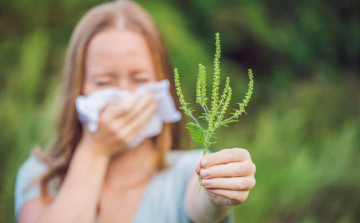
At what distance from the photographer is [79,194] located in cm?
131

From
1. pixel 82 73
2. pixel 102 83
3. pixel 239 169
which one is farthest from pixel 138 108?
pixel 239 169

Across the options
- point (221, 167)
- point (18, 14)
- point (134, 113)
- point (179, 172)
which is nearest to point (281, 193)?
point (179, 172)

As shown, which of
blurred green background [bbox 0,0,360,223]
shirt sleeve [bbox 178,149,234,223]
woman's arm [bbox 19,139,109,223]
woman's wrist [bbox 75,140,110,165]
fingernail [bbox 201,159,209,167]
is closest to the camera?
fingernail [bbox 201,159,209,167]

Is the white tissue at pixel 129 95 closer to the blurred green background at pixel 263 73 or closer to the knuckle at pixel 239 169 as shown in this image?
the knuckle at pixel 239 169

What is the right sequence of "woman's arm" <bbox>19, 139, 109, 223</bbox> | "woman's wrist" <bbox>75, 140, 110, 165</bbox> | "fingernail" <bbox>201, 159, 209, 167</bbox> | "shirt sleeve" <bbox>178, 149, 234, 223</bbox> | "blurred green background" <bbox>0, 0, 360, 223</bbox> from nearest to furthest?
"fingernail" <bbox>201, 159, 209, 167</bbox>, "woman's arm" <bbox>19, 139, 109, 223</bbox>, "woman's wrist" <bbox>75, 140, 110, 165</bbox>, "shirt sleeve" <bbox>178, 149, 234, 223</bbox>, "blurred green background" <bbox>0, 0, 360, 223</bbox>

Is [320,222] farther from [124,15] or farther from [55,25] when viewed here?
[55,25]

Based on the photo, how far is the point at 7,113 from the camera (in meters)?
3.01

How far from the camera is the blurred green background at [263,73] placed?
9.40 feet

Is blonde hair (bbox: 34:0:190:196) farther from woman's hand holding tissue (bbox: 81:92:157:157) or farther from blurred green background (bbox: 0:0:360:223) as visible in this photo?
blurred green background (bbox: 0:0:360:223)

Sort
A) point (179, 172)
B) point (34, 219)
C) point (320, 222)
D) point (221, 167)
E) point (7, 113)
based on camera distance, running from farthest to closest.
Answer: point (7, 113), point (320, 222), point (179, 172), point (34, 219), point (221, 167)

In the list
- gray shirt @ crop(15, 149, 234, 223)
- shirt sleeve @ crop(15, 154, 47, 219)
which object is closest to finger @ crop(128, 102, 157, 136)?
gray shirt @ crop(15, 149, 234, 223)

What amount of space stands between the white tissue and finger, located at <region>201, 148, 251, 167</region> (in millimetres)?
673

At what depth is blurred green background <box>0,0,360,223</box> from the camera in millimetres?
2865

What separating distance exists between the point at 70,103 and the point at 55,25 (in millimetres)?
2430
